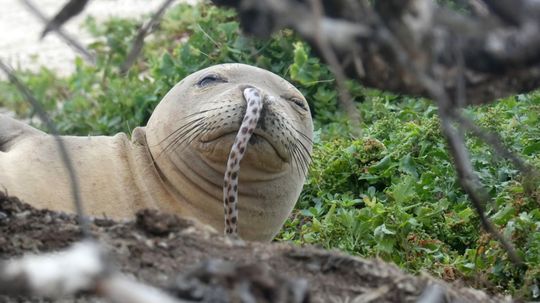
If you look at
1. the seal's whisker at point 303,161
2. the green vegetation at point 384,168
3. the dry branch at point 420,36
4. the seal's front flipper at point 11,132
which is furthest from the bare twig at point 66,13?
the seal's front flipper at point 11,132

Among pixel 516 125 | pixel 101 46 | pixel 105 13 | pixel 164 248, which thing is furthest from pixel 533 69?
pixel 105 13

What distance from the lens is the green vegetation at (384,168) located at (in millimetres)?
5520

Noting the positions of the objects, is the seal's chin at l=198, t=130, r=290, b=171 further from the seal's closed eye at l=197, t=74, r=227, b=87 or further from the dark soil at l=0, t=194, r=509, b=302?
the dark soil at l=0, t=194, r=509, b=302

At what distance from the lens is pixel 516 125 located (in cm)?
651

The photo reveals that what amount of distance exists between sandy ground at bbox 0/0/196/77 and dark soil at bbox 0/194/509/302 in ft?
22.3

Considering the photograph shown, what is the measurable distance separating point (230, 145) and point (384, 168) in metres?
1.44

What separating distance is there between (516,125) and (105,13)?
5931mm

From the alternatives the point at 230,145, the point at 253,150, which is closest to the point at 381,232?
the point at 253,150

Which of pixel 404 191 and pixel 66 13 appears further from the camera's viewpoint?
pixel 404 191

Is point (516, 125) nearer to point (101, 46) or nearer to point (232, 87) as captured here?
point (232, 87)

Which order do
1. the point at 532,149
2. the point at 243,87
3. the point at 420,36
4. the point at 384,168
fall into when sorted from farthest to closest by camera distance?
1. the point at 384,168
2. the point at 532,149
3. the point at 243,87
4. the point at 420,36

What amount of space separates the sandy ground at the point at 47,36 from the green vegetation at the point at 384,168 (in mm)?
1542

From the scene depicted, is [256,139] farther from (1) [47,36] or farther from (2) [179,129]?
(1) [47,36]

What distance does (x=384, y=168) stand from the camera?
21.9 feet
